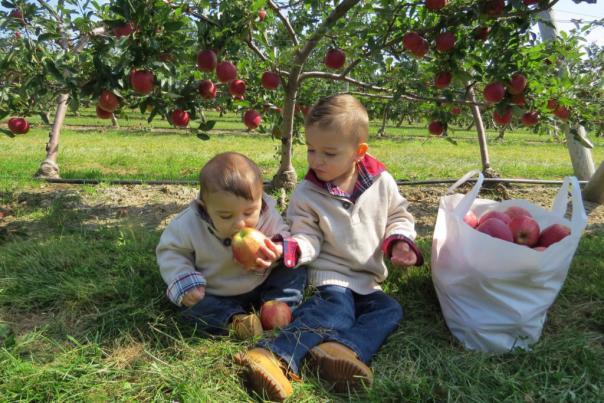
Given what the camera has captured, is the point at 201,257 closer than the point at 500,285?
No

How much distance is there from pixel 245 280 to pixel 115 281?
2.14 ft

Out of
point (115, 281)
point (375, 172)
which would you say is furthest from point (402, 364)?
point (115, 281)

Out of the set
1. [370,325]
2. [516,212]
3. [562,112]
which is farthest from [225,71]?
[562,112]

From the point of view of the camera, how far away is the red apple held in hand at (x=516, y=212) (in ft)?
6.95

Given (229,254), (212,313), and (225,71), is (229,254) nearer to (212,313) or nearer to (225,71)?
(212,313)

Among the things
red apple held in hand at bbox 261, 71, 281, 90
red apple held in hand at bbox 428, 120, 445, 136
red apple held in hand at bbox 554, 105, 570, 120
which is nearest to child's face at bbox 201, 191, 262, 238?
red apple held in hand at bbox 261, 71, 281, 90

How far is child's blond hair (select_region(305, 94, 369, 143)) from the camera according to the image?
6.11ft

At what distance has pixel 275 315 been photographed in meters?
1.72

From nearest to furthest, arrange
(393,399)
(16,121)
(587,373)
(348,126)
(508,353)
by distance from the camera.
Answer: (393,399), (587,373), (508,353), (348,126), (16,121)

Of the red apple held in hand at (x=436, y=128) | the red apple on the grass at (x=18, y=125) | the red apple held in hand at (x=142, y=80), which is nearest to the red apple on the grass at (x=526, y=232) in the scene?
the red apple held in hand at (x=436, y=128)

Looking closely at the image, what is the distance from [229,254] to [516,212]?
136 centimetres

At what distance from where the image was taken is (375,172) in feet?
6.75

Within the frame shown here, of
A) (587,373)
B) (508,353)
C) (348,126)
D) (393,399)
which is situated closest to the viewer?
(393,399)

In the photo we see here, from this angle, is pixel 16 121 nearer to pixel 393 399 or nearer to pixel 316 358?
pixel 316 358
